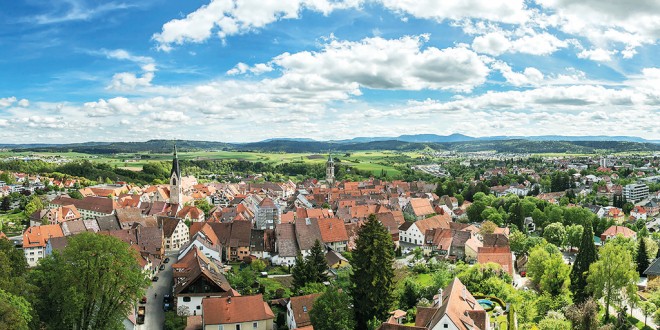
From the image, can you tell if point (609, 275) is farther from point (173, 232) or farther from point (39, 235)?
point (39, 235)

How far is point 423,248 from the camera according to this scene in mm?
65625

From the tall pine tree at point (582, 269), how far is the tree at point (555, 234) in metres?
24.7

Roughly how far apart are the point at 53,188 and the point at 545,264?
387ft

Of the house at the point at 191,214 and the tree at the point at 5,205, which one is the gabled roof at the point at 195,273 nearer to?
the house at the point at 191,214

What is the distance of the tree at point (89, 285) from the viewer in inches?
1195

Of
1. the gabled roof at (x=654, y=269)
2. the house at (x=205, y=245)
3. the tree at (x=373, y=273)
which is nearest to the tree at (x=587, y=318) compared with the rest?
the tree at (x=373, y=273)

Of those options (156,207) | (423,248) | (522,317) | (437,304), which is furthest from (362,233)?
(156,207)

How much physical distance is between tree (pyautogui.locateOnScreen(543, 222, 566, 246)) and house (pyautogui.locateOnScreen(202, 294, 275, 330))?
156 feet

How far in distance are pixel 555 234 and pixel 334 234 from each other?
31.0m

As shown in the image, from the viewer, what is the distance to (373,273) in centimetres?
3556

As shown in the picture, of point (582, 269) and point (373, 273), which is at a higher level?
point (373, 273)

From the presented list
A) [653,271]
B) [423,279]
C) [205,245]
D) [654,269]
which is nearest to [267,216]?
[205,245]

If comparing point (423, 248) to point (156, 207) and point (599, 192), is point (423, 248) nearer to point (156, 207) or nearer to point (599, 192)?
point (156, 207)

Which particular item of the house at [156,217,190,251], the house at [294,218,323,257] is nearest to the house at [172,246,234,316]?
the house at [294,218,323,257]
